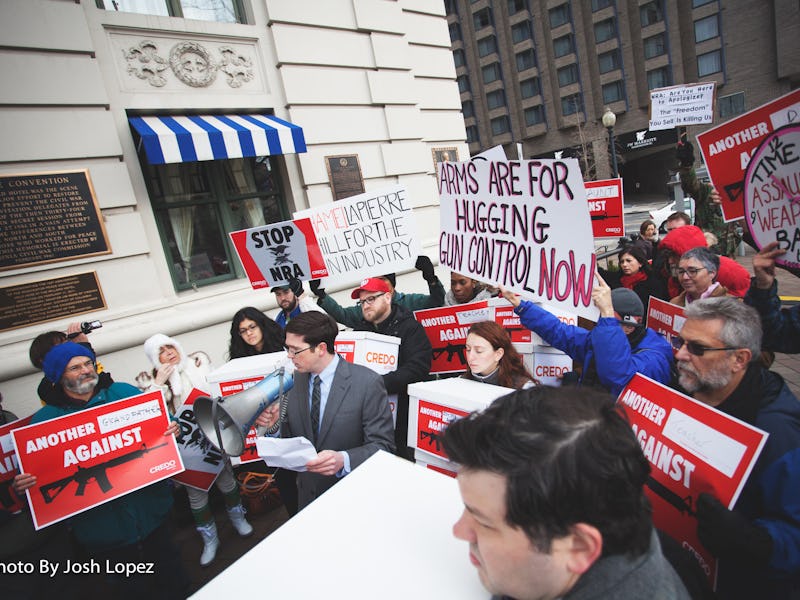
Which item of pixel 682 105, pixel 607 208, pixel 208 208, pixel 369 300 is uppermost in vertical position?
pixel 682 105

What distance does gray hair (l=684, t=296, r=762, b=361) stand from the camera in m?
1.81

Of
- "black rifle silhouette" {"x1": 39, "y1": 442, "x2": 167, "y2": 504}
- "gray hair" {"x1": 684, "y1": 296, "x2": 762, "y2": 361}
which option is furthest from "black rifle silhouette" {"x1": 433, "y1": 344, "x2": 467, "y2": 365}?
"black rifle silhouette" {"x1": 39, "y1": 442, "x2": 167, "y2": 504}

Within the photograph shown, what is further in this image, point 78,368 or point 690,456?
point 78,368

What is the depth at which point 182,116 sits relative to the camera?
6.00 meters

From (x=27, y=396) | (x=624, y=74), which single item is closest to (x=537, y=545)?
(x=27, y=396)

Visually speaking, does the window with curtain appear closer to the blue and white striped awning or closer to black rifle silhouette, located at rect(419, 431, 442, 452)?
the blue and white striped awning

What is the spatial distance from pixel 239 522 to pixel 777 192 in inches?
183

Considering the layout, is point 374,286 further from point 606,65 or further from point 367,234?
point 606,65

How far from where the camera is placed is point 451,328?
157 inches

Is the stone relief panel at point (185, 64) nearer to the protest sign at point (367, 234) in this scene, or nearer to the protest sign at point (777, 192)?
the protest sign at point (367, 234)

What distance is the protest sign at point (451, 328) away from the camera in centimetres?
382

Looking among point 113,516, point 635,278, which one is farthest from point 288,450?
point 635,278

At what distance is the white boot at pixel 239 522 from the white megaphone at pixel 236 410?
73.2 inches

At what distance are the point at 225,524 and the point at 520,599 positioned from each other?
398 cm
